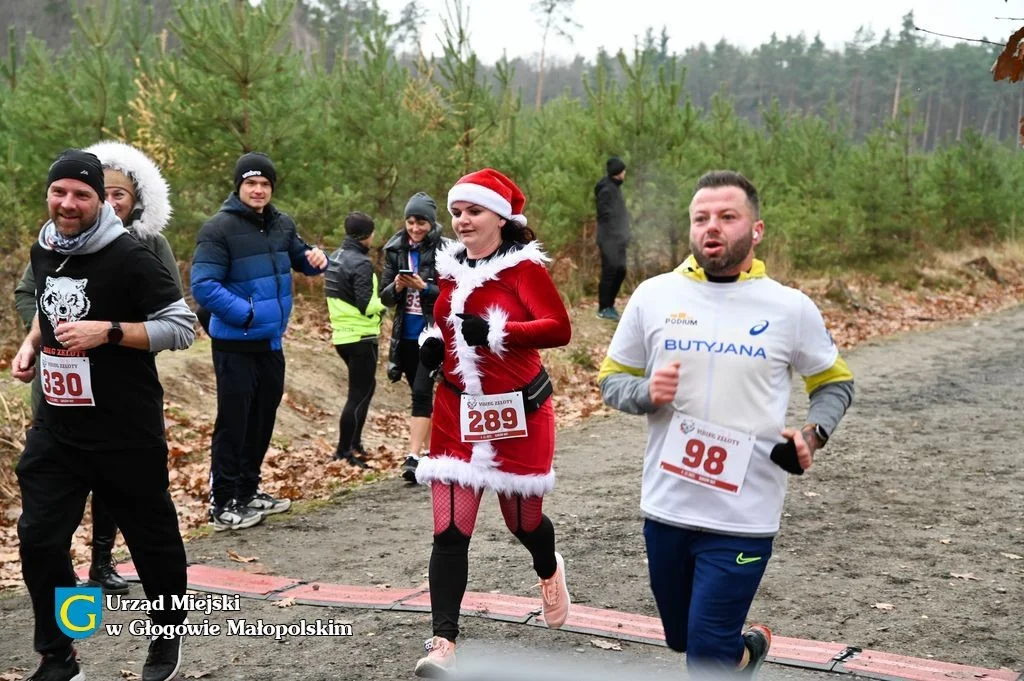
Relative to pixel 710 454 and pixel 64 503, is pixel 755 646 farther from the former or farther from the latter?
pixel 64 503

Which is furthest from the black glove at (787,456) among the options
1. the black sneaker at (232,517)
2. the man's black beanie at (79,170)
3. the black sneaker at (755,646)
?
the black sneaker at (232,517)

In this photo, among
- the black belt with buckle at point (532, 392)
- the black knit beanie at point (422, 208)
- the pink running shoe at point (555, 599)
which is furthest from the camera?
the black knit beanie at point (422, 208)

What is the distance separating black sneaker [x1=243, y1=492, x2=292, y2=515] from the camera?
7.92 m

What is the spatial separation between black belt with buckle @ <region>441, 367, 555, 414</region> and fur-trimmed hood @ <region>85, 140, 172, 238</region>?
1786mm

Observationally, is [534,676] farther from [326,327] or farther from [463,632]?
[326,327]

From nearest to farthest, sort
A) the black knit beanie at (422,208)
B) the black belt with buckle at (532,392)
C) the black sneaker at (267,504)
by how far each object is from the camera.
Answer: the black belt with buckle at (532,392)
the black sneaker at (267,504)
the black knit beanie at (422,208)

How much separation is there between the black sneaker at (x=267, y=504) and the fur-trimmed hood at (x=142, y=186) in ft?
8.82

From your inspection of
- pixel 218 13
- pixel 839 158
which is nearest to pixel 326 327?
pixel 218 13

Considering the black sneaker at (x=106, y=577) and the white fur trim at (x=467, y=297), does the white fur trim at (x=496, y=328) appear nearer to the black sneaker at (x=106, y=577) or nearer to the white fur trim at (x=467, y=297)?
the white fur trim at (x=467, y=297)

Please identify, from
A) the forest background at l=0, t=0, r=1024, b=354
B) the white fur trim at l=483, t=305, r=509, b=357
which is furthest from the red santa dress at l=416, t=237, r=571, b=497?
the forest background at l=0, t=0, r=1024, b=354

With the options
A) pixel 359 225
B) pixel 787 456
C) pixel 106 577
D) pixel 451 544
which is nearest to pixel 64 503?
pixel 451 544

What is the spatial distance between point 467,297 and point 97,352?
1574mm

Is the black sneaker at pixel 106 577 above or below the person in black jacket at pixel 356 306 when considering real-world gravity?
below

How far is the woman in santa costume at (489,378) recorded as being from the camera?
4.95 metres
